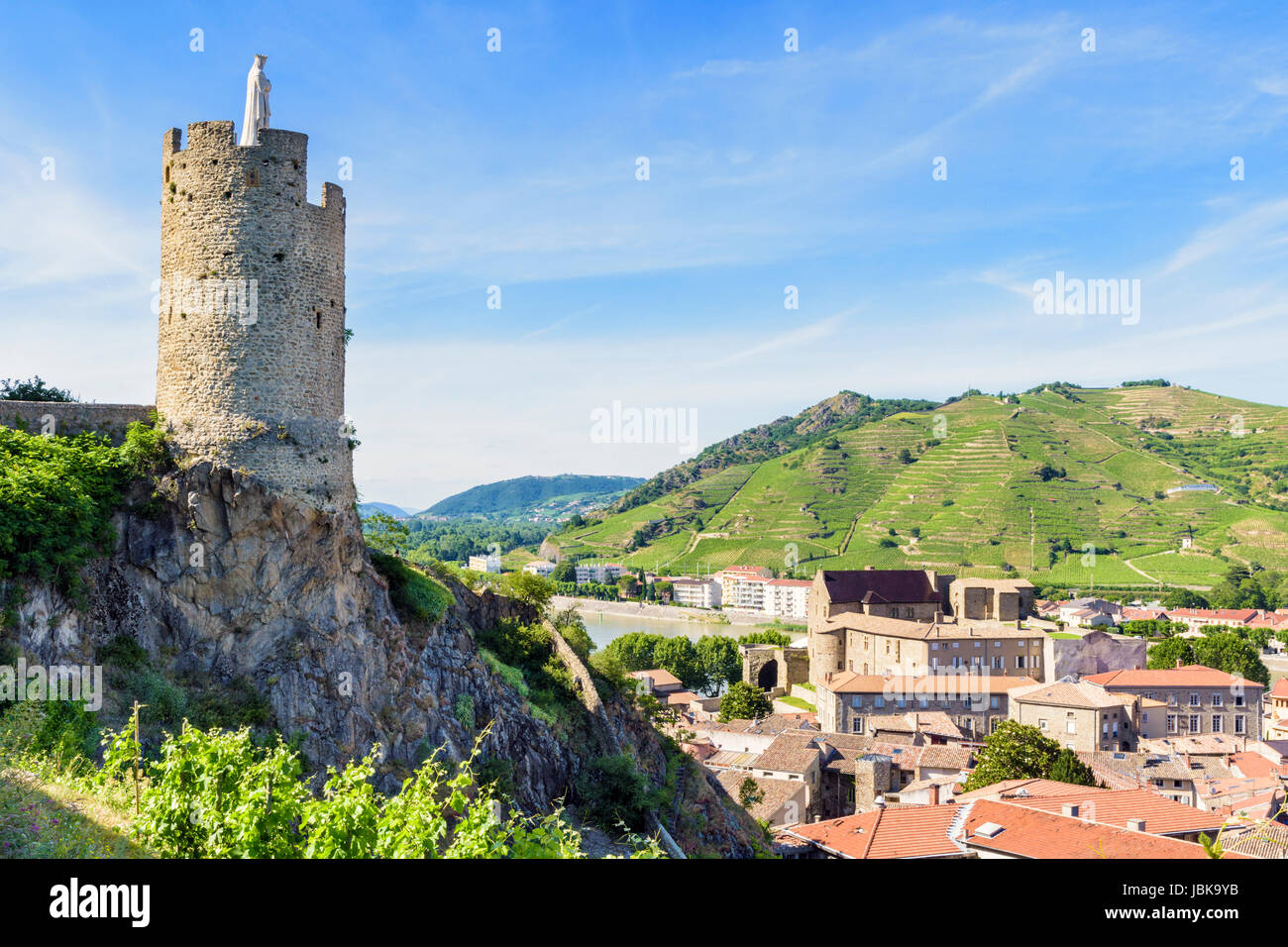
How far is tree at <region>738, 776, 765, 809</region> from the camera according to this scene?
3941 centimetres

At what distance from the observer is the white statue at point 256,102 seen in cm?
1627

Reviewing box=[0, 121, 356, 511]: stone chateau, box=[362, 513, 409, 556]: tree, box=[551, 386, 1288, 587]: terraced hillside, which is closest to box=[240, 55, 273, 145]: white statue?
box=[0, 121, 356, 511]: stone chateau

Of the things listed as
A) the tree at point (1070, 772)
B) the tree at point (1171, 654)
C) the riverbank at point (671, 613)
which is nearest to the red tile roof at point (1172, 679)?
the tree at point (1171, 654)

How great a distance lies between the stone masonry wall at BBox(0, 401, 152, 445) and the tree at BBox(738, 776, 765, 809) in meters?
30.7

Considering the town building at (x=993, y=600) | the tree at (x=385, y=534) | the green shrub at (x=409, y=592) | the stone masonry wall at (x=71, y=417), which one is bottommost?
the town building at (x=993, y=600)

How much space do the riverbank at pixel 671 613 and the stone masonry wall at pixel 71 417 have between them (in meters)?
106

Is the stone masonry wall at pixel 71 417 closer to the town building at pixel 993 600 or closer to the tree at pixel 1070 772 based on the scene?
the tree at pixel 1070 772

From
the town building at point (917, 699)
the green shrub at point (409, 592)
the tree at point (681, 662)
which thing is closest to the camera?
the green shrub at point (409, 592)

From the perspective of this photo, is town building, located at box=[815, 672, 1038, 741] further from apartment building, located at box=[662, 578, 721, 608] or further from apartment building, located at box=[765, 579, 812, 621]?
apartment building, located at box=[662, 578, 721, 608]

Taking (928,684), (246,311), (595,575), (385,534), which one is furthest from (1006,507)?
(246,311)

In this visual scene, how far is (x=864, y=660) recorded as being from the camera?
65188mm

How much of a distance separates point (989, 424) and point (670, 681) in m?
132
